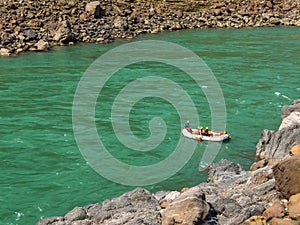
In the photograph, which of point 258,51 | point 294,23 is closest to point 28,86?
point 258,51

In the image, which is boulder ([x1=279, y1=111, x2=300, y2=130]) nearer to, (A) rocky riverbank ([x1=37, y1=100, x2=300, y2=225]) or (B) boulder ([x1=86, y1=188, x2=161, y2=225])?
(A) rocky riverbank ([x1=37, y1=100, x2=300, y2=225])

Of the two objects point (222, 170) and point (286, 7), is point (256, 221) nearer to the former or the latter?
point (222, 170)

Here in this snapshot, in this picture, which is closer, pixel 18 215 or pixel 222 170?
pixel 18 215

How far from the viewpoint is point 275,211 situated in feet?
46.5

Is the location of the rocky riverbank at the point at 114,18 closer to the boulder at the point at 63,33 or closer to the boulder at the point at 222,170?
the boulder at the point at 63,33

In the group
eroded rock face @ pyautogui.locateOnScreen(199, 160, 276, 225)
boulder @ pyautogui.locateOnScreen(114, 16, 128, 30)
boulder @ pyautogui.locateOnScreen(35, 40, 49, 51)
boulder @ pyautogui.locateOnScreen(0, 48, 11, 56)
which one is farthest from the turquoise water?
boulder @ pyautogui.locateOnScreen(114, 16, 128, 30)

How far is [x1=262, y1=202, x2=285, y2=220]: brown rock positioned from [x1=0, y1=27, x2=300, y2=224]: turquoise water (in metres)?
7.33

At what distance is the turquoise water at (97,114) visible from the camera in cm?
2108

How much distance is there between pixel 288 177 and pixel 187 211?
3.46 metres

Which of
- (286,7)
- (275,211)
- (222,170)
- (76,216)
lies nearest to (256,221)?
(275,211)

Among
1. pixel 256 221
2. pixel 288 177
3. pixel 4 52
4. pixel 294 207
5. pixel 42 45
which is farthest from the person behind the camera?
pixel 42 45

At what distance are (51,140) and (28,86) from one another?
11.8 m

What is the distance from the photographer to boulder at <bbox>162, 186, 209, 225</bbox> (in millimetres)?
13812

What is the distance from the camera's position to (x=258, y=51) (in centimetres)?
4978
